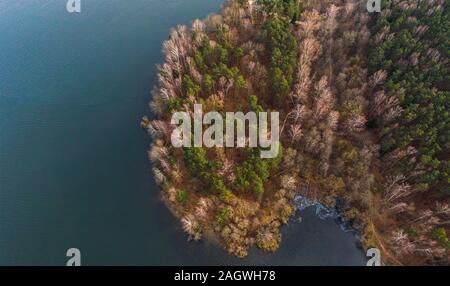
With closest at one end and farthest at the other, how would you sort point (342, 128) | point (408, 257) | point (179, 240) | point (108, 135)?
point (408, 257)
point (179, 240)
point (342, 128)
point (108, 135)

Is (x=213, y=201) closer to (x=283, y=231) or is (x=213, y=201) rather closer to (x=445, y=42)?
(x=283, y=231)

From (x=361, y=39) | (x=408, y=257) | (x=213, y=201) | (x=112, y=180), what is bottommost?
(x=408, y=257)

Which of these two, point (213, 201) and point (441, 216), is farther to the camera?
point (213, 201)

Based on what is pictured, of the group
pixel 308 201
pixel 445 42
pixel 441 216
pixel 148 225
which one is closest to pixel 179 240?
pixel 148 225
